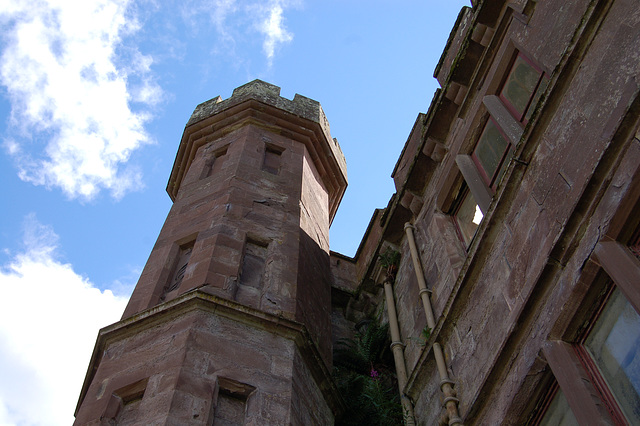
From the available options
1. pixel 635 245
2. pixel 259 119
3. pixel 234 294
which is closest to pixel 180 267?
pixel 234 294

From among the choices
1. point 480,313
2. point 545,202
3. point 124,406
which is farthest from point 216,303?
point 545,202

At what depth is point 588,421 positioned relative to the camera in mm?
3781

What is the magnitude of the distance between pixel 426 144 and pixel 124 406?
5169mm

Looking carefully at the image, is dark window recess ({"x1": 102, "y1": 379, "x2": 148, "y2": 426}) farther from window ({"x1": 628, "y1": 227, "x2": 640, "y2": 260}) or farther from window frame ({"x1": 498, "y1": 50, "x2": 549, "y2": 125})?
window frame ({"x1": 498, "y1": 50, "x2": 549, "y2": 125})

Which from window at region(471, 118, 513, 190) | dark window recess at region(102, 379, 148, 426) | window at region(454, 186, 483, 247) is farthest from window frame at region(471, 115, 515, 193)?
dark window recess at region(102, 379, 148, 426)

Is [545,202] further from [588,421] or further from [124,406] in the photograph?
[124,406]

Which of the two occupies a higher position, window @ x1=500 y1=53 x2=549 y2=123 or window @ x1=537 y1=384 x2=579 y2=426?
window @ x1=500 y1=53 x2=549 y2=123

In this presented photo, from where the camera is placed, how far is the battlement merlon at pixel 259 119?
11375 mm

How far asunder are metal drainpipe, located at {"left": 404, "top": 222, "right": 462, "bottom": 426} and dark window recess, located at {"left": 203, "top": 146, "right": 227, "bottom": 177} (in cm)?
363

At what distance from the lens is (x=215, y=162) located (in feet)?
34.5

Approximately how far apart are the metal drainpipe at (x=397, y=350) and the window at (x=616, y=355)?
289cm

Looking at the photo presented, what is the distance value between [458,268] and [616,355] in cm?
304

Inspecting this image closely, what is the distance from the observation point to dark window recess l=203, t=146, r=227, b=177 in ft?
33.3

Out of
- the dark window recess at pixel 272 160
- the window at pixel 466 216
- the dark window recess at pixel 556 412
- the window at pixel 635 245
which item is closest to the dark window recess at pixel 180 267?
the dark window recess at pixel 272 160
